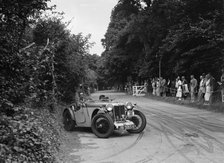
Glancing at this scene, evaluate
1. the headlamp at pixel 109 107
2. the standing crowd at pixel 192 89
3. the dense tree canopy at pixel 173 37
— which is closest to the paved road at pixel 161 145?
the headlamp at pixel 109 107

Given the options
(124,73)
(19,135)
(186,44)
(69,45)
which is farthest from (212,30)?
(124,73)

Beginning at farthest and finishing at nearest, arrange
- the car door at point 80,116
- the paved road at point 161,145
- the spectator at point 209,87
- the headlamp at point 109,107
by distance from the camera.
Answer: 1. the spectator at point 209,87
2. the car door at point 80,116
3. the headlamp at point 109,107
4. the paved road at point 161,145

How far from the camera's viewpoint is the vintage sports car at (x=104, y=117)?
10.8m

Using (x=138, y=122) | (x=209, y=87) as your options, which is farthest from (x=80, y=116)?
(x=209, y=87)

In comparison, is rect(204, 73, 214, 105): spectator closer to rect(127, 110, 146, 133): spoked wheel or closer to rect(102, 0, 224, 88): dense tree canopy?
rect(102, 0, 224, 88): dense tree canopy

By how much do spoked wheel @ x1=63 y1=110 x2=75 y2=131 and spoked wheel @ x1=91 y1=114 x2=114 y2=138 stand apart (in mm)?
1517

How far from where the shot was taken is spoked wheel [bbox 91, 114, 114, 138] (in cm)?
1059

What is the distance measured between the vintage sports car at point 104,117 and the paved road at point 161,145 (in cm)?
32

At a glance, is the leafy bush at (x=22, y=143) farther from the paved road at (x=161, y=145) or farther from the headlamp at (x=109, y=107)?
the headlamp at (x=109, y=107)

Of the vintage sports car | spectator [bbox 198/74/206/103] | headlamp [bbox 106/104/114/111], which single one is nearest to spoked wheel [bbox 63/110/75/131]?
the vintage sports car

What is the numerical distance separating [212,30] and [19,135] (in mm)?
20563

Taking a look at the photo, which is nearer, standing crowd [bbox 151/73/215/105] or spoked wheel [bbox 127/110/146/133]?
spoked wheel [bbox 127/110/146/133]

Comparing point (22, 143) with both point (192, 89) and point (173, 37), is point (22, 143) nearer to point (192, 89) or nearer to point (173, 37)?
point (192, 89)

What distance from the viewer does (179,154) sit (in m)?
8.08
